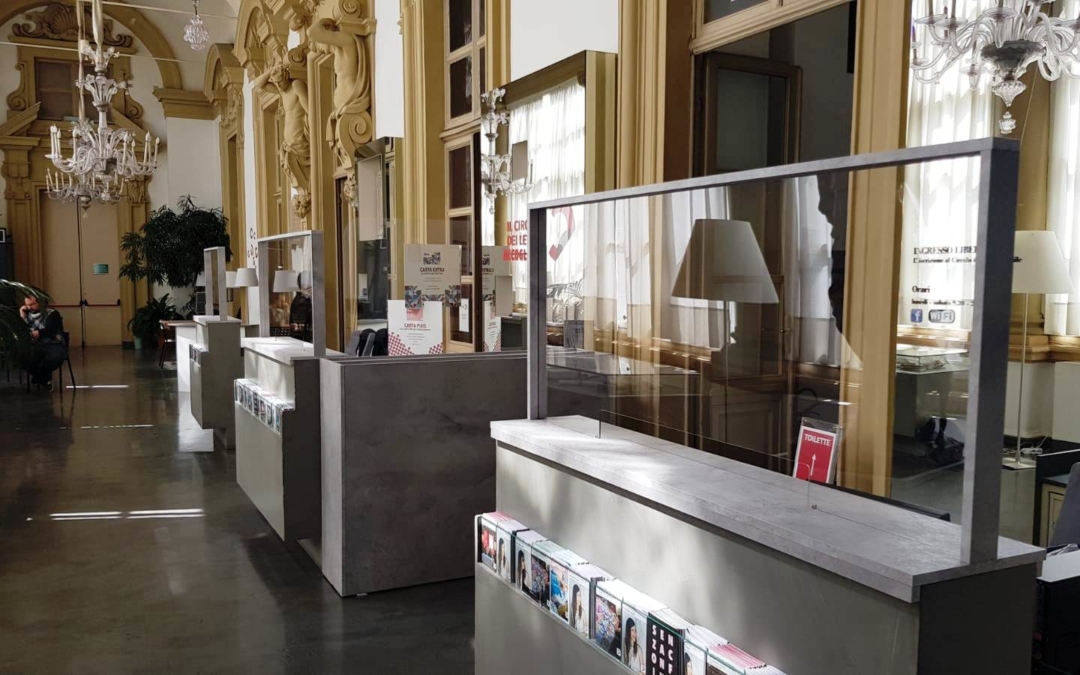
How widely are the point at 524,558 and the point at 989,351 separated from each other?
1289 mm

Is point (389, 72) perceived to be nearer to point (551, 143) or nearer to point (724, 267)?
point (551, 143)

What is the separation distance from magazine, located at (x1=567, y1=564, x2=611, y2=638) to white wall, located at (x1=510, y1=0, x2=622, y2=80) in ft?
10.2

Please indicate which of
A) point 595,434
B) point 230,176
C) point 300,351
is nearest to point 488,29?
point 300,351

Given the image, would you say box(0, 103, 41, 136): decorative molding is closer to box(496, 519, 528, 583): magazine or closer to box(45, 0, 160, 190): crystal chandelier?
box(45, 0, 160, 190): crystal chandelier

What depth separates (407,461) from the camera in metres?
3.96

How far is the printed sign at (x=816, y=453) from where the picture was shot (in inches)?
64.6

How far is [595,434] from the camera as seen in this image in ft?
7.55

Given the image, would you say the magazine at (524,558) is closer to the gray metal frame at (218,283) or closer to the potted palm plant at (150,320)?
the gray metal frame at (218,283)

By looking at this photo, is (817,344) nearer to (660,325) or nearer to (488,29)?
(660,325)

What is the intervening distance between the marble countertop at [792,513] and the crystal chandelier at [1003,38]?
159 cm

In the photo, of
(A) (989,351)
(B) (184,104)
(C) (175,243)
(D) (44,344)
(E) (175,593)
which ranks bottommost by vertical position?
(E) (175,593)

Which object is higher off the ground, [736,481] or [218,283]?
[218,283]

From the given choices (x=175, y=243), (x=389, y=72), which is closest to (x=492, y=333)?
(x=389, y=72)

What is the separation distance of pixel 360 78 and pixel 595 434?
22.8ft
